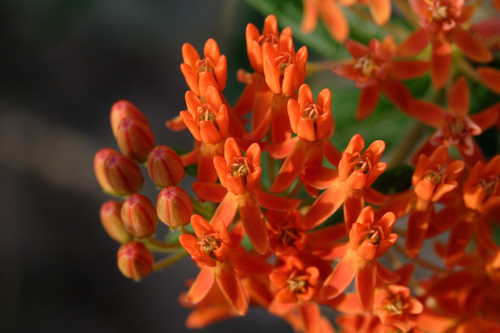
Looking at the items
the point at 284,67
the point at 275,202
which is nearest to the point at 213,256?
the point at 275,202

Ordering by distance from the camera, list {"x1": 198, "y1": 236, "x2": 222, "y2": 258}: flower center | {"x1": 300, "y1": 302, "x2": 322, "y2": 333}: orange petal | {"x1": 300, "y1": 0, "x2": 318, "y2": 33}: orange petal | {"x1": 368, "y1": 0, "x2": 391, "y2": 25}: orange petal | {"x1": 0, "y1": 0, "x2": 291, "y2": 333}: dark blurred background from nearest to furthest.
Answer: {"x1": 198, "y1": 236, "x2": 222, "y2": 258}: flower center → {"x1": 300, "y1": 302, "x2": 322, "y2": 333}: orange petal → {"x1": 368, "y1": 0, "x2": 391, "y2": 25}: orange petal → {"x1": 300, "y1": 0, "x2": 318, "y2": 33}: orange petal → {"x1": 0, "y1": 0, "x2": 291, "y2": 333}: dark blurred background

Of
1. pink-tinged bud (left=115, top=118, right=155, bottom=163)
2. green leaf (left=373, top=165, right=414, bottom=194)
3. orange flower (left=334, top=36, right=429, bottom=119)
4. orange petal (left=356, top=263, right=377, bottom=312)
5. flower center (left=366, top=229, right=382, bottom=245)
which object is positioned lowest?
orange petal (left=356, top=263, right=377, bottom=312)

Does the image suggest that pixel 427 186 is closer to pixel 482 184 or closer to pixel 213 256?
pixel 482 184

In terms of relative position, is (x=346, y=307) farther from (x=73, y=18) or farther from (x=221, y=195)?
(x=73, y=18)

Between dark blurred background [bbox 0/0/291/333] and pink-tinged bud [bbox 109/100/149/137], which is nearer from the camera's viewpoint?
pink-tinged bud [bbox 109/100/149/137]

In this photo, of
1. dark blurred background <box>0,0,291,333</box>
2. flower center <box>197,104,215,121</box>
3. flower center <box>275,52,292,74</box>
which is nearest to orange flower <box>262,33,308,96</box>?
flower center <box>275,52,292,74</box>

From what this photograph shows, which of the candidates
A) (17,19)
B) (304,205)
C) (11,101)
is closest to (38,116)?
(11,101)

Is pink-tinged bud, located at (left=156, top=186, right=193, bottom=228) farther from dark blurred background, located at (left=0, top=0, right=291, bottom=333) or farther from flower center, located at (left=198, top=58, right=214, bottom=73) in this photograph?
dark blurred background, located at (left=0, top=0, right=291, bottom=333)
